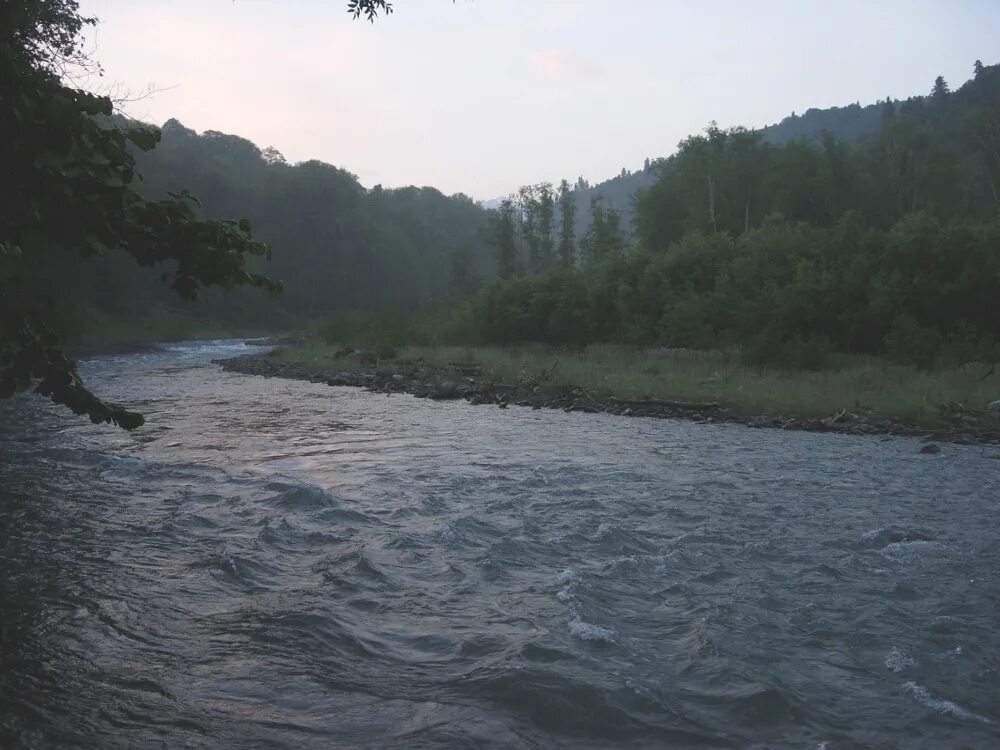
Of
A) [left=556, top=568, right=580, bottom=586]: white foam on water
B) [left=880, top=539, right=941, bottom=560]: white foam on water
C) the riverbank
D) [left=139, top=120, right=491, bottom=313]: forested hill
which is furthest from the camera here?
[left=139, top=120, right=491, bottom=313]: forested hill

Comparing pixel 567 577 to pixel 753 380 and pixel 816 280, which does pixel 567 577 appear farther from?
pixel 816 280

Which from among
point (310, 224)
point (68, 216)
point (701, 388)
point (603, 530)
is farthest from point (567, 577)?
point (310, 224)

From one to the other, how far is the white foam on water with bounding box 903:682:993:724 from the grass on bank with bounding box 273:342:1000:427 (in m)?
11.1

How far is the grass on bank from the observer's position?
15820 millimetres

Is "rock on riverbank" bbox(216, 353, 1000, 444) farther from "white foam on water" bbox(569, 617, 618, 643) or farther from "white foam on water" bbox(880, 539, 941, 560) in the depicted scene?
"white foam on water" bbox(569, 617, 618, 643)

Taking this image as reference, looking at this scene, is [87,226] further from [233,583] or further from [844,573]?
[844,573]

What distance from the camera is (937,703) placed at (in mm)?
4477

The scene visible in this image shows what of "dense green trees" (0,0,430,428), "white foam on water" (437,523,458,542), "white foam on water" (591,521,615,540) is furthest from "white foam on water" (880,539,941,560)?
"dense green trees" (0,0,430,428)

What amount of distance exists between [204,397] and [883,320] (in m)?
19.4

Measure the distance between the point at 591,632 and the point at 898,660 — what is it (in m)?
1.95

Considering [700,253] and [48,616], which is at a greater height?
[700,253]

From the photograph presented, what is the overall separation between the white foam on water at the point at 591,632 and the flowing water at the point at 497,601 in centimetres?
2

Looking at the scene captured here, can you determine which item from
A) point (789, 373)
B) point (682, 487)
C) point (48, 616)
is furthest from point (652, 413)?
point (48, 616)

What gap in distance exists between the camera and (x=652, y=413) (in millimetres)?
16812
